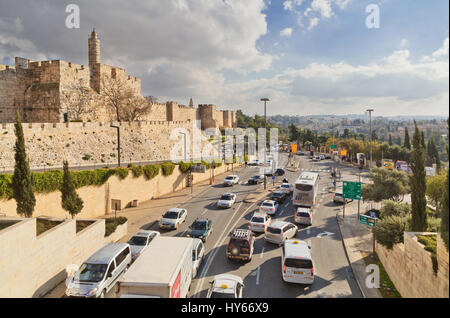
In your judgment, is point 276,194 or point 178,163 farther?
point 178,163

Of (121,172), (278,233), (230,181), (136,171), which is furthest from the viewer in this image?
(230,181)

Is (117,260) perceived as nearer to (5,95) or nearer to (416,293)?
(416,293)

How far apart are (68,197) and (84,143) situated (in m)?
14.6

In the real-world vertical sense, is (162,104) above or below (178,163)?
above

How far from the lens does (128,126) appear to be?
1545 inches

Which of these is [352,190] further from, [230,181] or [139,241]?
[230,181]

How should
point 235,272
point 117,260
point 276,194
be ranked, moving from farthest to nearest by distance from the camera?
point 276,194 → point 235,272 → point 117,260

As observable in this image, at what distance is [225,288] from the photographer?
998 cm

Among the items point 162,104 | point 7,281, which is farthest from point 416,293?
point 162,104

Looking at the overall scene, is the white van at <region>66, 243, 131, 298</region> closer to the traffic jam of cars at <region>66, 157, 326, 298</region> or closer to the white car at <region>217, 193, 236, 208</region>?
the traffic jam of cars at <region>66, 157, 326, 298</region>

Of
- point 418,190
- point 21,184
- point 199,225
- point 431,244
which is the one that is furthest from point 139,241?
point 418,190

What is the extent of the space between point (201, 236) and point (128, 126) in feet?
88.4

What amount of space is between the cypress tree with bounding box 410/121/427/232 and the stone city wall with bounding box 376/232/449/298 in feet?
5.75
